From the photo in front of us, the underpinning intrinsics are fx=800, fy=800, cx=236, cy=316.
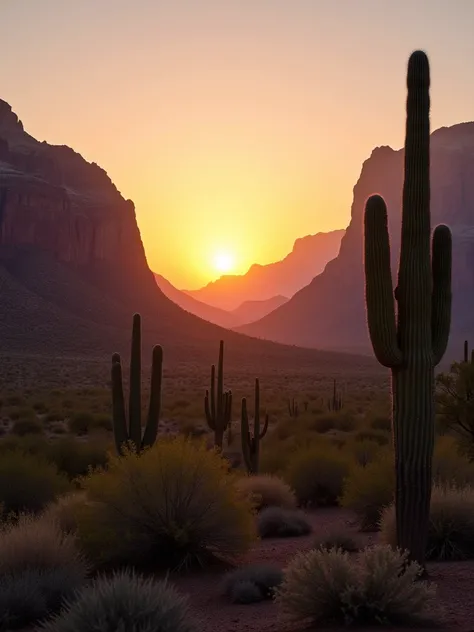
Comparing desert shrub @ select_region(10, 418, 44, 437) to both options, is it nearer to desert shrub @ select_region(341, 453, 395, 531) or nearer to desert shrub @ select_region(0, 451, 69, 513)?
desert shrub @ select_region(0, 451, 69, 513)

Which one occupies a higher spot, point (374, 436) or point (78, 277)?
point (78, 277)

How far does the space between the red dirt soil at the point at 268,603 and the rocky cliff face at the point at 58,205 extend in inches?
3828

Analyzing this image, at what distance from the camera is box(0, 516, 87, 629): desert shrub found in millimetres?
7906

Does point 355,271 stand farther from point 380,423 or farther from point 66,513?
point 66,513

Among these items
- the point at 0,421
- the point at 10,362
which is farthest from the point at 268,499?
the point at 10,362

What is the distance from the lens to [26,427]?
31297 millimetres

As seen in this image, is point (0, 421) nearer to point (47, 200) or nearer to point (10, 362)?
point (10, 362)

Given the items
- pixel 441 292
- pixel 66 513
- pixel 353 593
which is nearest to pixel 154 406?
pixel 66 513

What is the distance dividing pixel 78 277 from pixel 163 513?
3950 inches

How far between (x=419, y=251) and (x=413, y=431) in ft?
6.85

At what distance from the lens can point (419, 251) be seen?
30.7ft

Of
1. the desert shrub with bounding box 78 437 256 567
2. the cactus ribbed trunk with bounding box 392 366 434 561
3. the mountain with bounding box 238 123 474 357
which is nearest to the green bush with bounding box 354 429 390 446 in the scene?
the desert shrub with bounding box 78 437 256 567

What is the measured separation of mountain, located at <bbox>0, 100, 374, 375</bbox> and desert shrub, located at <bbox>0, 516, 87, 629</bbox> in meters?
69.6

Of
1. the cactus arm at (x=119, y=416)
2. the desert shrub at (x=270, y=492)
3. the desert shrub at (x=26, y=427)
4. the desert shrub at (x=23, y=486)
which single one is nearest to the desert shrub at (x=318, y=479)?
the desert shrub at (x=270, y=492)
